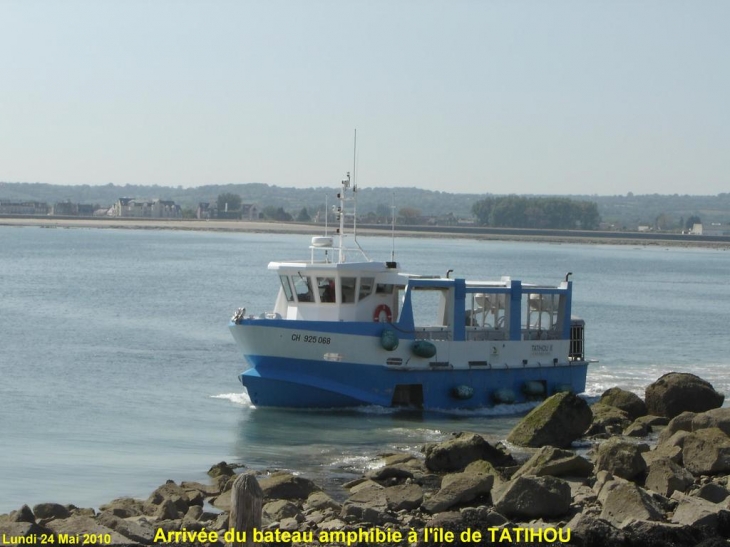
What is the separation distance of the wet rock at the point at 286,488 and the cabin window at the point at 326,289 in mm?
10023

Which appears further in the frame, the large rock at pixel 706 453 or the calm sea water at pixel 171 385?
the calm sea water at pixel 171 385

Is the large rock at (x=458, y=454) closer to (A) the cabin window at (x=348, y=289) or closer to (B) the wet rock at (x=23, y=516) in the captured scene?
(B) the wet rock at (x=23, y=516)

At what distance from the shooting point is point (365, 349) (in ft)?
89.2

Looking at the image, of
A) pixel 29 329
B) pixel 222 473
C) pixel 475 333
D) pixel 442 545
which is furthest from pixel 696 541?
pixel 29 329

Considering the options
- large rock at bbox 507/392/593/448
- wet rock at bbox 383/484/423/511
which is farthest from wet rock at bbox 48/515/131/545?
large rock at bbox 507/392/593/448

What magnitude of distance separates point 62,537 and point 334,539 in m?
3.16

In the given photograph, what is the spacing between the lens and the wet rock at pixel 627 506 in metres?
15.5

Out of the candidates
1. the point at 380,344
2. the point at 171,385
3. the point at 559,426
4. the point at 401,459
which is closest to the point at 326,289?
the point at 380,344

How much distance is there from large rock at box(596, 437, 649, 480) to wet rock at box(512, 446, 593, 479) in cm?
26

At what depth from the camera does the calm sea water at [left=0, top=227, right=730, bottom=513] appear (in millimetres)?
22344

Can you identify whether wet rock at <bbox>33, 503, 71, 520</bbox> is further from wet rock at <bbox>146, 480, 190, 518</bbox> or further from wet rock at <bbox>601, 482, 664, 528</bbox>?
wet rock at <bbox>601, 482, 664, 528</bbox>

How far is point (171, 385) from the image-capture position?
3222 centimetres

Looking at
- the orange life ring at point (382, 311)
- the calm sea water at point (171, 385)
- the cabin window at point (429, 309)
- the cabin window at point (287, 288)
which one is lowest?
the calm sea water at point (171, 385)

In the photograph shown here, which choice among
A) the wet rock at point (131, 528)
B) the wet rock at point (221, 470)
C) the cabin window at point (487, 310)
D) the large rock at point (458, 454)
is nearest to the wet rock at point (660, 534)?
the wet rock at point (131, 528)
